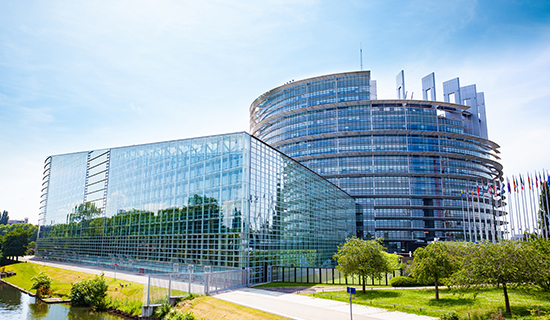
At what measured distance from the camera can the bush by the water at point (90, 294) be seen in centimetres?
3797

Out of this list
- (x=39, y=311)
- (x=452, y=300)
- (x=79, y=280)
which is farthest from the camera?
(x=79, y=280)

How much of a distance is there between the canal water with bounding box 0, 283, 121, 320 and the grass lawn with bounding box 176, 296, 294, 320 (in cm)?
1014

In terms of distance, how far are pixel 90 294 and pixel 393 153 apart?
302ft

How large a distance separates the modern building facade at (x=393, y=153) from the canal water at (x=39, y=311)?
82.6 m

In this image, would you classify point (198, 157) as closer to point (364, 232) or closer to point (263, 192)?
point (263, 192)

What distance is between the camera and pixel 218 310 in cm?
2684

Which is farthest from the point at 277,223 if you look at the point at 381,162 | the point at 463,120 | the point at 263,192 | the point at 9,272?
the point at 463,120

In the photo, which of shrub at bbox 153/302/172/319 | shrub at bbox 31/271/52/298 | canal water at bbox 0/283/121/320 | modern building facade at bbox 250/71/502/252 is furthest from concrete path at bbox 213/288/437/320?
modern building facade at bbox 250/71/502/252

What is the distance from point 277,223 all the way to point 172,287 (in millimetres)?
17072

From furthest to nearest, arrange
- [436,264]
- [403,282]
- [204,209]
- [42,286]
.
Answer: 1. [42,286]
2. [204,209]
3. [403,282]
4. [436,264]

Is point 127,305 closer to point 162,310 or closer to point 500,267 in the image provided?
point 162,310

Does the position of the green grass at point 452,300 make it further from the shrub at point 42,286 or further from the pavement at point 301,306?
the shrub at point 42,286

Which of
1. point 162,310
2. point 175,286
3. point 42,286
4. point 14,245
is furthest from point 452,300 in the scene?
point 14,245

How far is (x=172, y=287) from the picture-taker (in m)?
30.4
